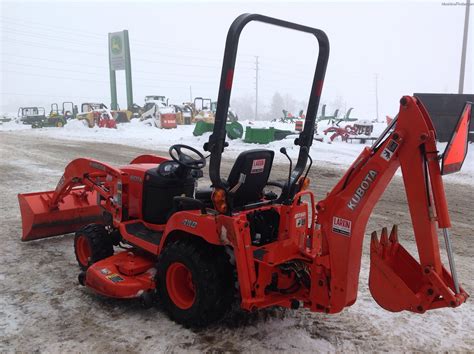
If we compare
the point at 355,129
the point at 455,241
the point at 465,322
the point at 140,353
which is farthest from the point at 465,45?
the point at 140,353

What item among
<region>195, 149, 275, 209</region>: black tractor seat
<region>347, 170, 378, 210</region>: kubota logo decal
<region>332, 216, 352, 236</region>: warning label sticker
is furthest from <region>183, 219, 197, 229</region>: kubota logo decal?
<region>347, 170, 378, 210</region>: kubota logo decal

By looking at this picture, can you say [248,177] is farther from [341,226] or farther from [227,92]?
[341,226]

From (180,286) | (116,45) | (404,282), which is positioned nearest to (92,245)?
(180,286)

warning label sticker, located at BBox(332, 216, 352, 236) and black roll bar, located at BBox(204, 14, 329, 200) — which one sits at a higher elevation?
black roll bar, located at BBox(204, 14, 329, 200)

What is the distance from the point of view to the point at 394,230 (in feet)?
10.00

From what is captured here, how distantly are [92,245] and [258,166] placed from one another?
6.78 ft

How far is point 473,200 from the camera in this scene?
8.66 m

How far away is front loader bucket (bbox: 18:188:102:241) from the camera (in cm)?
548

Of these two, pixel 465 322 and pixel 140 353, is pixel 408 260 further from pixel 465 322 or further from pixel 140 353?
pixel 140 353

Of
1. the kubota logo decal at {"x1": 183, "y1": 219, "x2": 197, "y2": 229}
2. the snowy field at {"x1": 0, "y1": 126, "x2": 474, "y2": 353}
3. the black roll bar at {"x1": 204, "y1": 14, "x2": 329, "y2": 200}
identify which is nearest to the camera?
the black roll bar at {"x1": 204, "y1": 14, "x2": 329, "y2": 200}

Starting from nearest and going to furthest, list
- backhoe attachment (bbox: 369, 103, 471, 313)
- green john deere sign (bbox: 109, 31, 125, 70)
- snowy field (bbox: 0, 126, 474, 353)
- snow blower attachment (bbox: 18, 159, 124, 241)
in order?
backhoe attachment (bbox: 369, 103, 471, 313) → snowy field (bbox: 0, 126, 474, 353) → snow blower attachment (bbox: 18, 159, 124, 241) → green john deere sign (bbox: 109, 31, 125, 70)

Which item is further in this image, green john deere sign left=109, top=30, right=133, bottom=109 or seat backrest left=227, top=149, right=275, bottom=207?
green john deere sign left=109, top=30, right=133, bottom=109

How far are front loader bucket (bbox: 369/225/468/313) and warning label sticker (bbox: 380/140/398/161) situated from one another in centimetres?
52

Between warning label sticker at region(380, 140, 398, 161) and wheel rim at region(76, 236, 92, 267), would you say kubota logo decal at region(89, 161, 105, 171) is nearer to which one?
wheel rim at region(76, 236, 92, 267)
